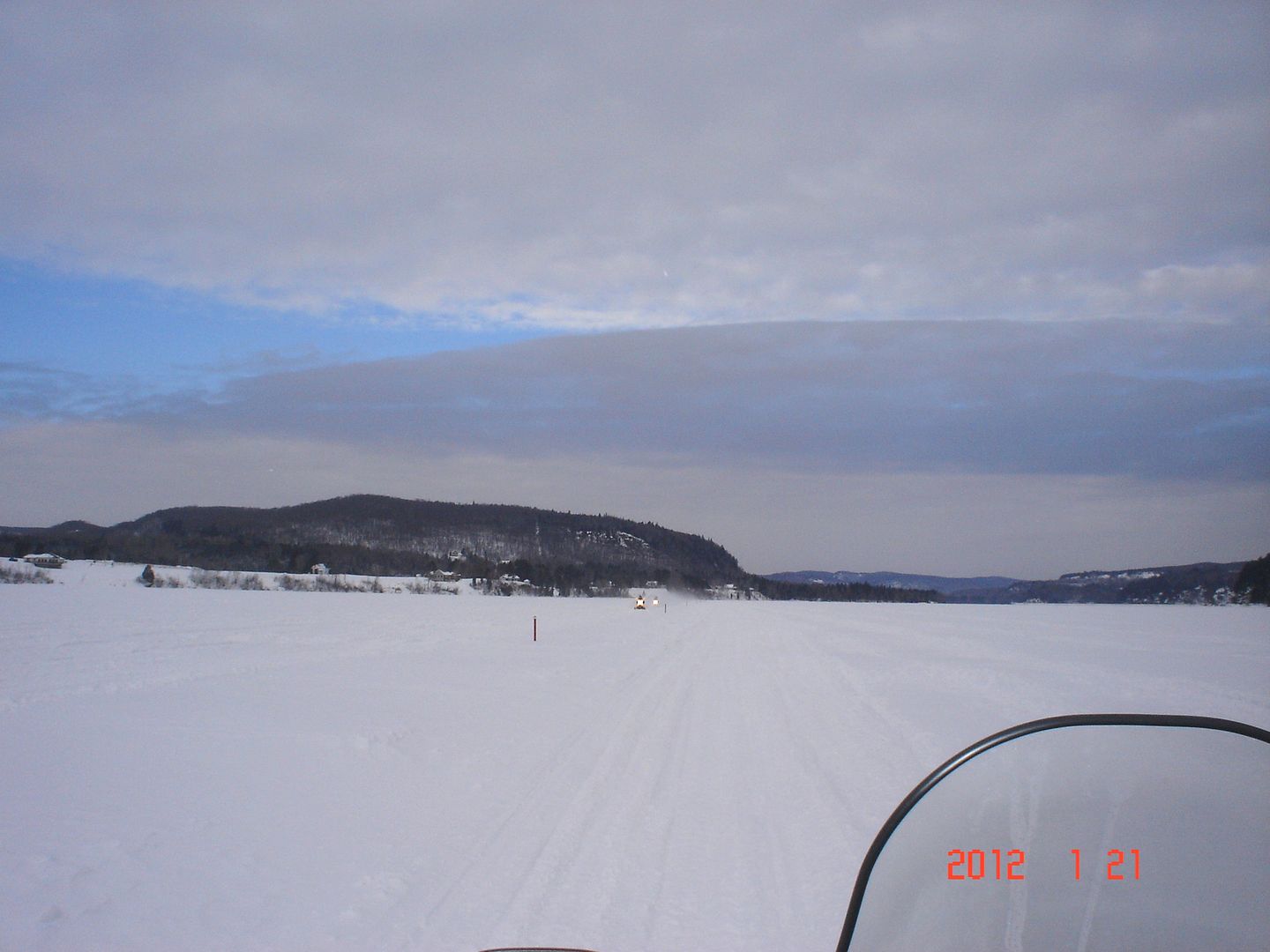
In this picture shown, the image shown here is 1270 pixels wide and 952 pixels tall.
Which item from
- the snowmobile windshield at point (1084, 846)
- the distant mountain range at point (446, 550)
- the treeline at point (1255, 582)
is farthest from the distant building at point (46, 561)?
the treeline at point (1255, 582)

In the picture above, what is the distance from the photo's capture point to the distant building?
66.4m

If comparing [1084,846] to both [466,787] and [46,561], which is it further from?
[46,561]

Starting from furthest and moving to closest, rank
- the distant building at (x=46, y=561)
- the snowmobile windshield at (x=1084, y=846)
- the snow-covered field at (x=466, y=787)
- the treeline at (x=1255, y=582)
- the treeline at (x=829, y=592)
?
the treeline at (x=829, y=592) → the distant building at (x=46, y=561) → the treeline at (x=1255, y=582) → the snow-covered field at (x=466, y=787) → the snowmobile windshield at (x=1084, y=846)

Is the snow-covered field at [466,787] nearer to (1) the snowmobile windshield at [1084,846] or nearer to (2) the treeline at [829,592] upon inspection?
(1) the snowmobile windshield at [1084,846]

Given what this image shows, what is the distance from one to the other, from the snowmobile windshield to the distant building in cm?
7800

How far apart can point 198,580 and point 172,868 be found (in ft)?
225

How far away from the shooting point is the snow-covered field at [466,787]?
4.45 meters

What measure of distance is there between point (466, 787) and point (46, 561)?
78011 millimetres

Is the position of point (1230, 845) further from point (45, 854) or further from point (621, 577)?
point (621, 577)

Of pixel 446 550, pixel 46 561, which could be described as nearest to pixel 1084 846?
pixel 46 561

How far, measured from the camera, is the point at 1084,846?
191cm

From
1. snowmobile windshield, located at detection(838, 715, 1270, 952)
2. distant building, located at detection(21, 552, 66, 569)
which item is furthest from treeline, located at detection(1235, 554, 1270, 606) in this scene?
distant building, located at detection(21, 552, 66, 569)

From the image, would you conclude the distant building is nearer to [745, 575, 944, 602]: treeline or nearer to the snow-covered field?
the snow-covered field

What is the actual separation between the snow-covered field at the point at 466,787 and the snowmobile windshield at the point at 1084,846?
244 cm
